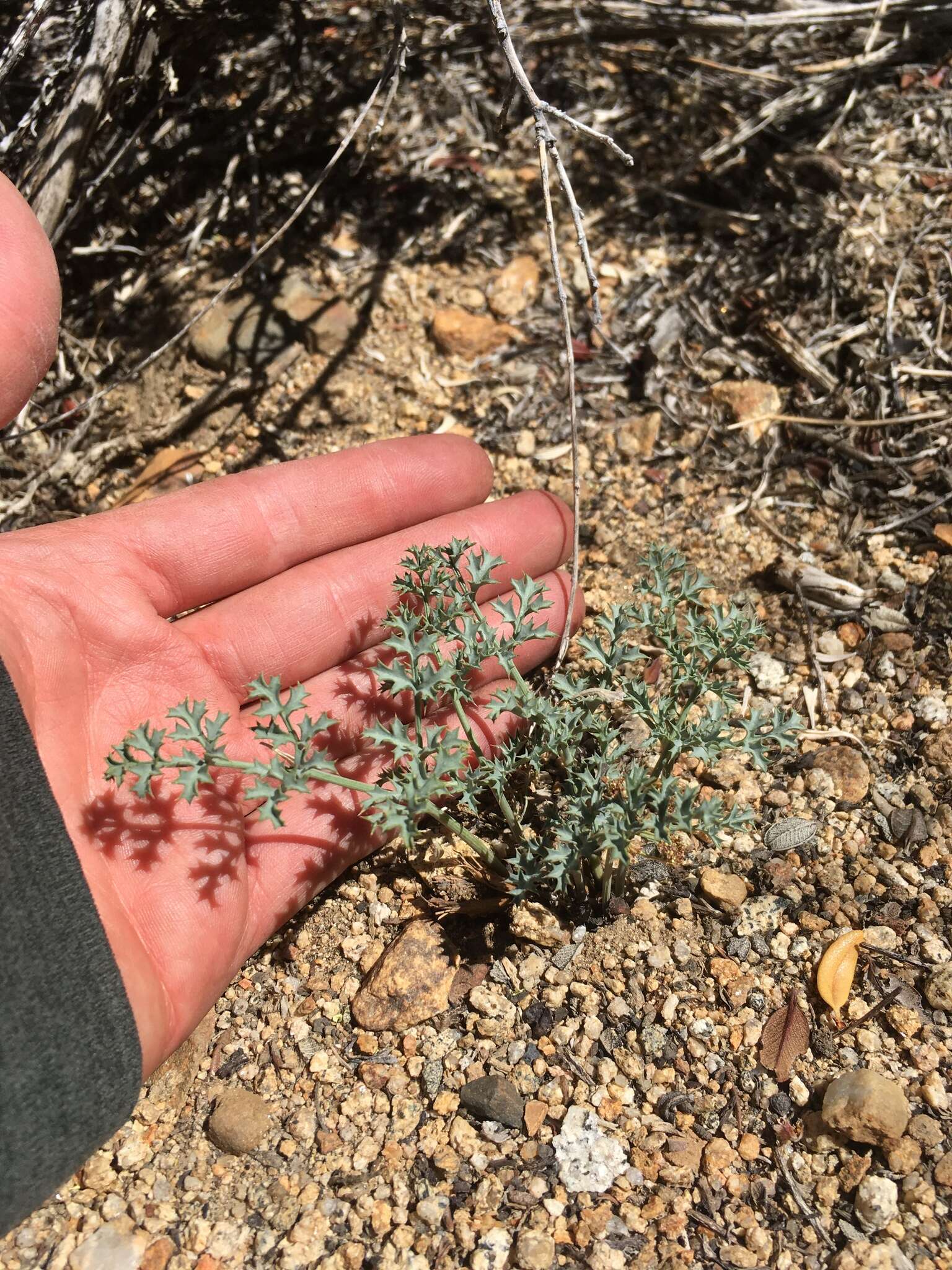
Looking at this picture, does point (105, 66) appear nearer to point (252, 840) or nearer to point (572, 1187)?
point (252, 840)

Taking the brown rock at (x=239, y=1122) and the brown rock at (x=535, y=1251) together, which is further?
the brown rock at (x=239, y=1122)

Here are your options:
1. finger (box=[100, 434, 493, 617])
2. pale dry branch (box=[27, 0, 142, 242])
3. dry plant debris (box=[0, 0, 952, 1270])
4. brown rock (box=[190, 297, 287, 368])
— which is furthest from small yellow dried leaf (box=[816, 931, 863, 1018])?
pale dry branch (box=[27, 0, 142, 242])

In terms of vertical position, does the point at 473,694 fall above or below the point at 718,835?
above

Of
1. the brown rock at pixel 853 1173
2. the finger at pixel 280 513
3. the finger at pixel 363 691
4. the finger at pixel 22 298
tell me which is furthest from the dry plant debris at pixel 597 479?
the finger at pixel 22 298

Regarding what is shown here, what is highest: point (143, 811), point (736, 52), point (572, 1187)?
point (736, 52)

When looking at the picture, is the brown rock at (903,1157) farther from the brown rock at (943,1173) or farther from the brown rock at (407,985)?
the brown rock at (407,985)

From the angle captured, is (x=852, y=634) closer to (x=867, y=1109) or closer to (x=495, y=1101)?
(x=867, y=1109)

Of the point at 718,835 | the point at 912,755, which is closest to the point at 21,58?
the point at 718,835
